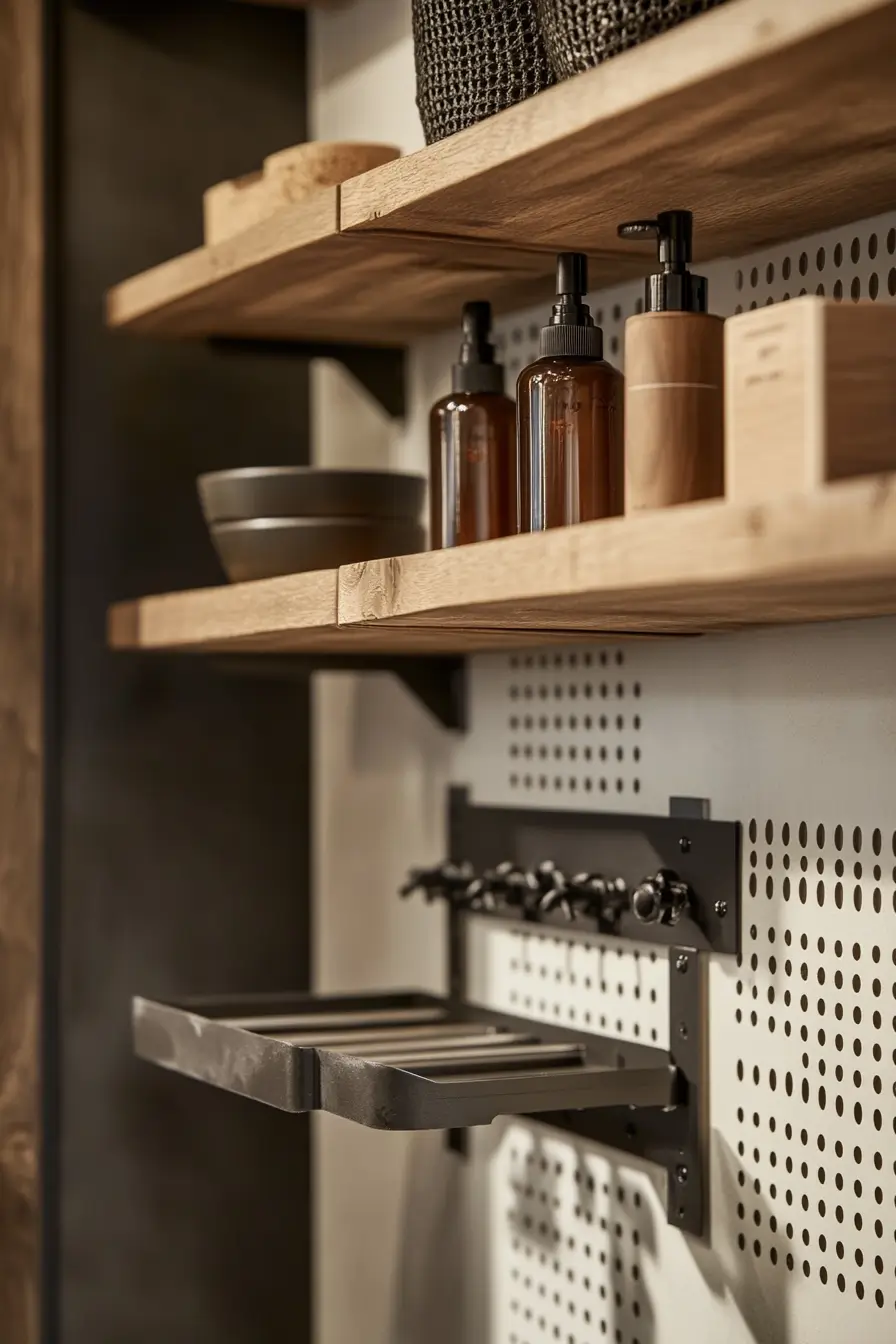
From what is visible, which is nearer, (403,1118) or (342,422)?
(403,1118)

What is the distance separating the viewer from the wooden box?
3.10ft

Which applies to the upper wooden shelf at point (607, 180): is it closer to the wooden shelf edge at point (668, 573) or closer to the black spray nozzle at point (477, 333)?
the black spray nozzle at point (477, 333)

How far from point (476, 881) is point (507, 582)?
0.69 meters

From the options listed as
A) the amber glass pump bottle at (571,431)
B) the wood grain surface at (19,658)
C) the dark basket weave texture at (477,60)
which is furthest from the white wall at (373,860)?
the amber glass pump bottle at (571,431)

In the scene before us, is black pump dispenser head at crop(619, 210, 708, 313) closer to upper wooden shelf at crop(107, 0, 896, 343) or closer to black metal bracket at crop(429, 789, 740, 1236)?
upper wooden shelf at crop(107, 0, 896, 343)

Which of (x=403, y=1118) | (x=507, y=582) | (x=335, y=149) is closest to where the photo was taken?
(x=507, y=582)

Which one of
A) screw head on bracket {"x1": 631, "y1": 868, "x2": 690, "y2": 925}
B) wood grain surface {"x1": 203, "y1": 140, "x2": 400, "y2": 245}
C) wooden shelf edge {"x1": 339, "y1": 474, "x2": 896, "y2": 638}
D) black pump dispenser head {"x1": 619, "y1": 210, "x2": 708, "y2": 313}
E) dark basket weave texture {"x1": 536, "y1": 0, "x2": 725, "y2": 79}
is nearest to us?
wooden shelf edge {"x1": 339, "y1": 474, "x2": 896, "y2": 638}

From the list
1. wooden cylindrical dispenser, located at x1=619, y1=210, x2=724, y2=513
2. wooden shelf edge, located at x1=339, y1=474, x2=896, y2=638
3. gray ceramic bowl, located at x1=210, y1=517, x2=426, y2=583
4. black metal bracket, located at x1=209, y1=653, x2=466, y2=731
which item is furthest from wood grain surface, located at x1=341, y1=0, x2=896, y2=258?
black metal bracket, located at x1=209, y1=653, x2=466, y2=731

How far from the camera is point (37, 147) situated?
6.48 ft

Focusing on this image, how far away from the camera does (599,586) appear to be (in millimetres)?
1081

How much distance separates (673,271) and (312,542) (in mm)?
537

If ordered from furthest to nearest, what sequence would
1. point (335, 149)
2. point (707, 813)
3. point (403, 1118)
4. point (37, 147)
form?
point (37, 147)
point (335, 149)
point (707, 813)
point (403, 1118)

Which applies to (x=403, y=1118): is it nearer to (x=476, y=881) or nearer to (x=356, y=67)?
(x=476, y=881)

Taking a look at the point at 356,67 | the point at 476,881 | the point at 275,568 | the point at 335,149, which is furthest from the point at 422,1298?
the point at 356,67
